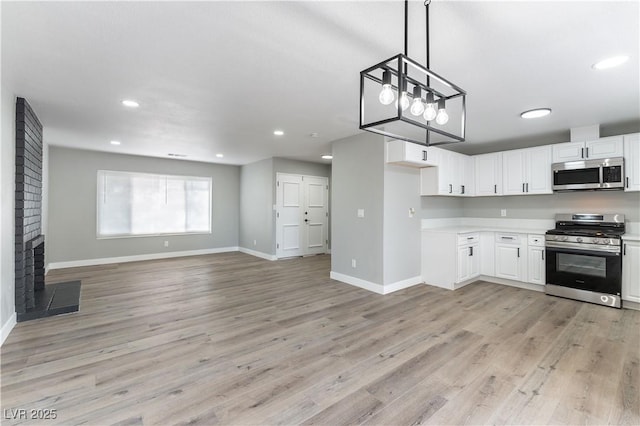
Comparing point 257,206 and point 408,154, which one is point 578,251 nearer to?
point 408,154

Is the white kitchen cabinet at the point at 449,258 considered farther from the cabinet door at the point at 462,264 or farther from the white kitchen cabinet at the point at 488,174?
the white kitchen cabinet at the point at 488,174

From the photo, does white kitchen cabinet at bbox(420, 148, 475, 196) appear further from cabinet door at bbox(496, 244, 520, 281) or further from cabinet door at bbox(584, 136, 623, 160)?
cabinet door at bbox(584, 136, 623, 160)

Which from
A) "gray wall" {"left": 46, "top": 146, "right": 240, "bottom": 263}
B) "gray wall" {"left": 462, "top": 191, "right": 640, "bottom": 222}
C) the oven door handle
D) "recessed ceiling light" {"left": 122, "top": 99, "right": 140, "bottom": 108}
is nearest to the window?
"gray wall" {"left": 46, "top": 146, "right": 240, "bottom": 263}

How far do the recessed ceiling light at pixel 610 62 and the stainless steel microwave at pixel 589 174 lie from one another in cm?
211

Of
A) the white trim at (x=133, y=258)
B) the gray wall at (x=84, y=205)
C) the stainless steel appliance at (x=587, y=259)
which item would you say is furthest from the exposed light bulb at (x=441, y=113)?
the white trim at (x=133, y=258)

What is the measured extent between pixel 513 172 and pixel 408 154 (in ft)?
6.45

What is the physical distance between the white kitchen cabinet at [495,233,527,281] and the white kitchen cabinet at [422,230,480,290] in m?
0.30

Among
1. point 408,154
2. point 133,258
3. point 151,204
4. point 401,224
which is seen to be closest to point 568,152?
point 408,154

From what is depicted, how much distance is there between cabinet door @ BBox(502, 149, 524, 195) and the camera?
4676mm

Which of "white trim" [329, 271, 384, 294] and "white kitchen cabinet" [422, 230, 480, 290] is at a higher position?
"white kitchen cabinet" [422, 230, 480, 290]

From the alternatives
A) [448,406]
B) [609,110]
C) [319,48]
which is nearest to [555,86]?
[609,110]

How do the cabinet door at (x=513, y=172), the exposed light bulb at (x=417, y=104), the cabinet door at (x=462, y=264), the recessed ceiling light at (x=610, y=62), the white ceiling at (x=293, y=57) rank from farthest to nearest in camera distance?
the cabinet door at (x=513, y=172), the cabinet door at (x=462, y=264), the recessed ceiling light at (x=610, y=62), the white ceiling at (x=293, y=57), the exposed light bulb at (x=417, y=104)

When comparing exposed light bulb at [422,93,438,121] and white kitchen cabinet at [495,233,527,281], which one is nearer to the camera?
exposed light bulb at [422,93,438,121]

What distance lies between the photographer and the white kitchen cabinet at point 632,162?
3676 mm
